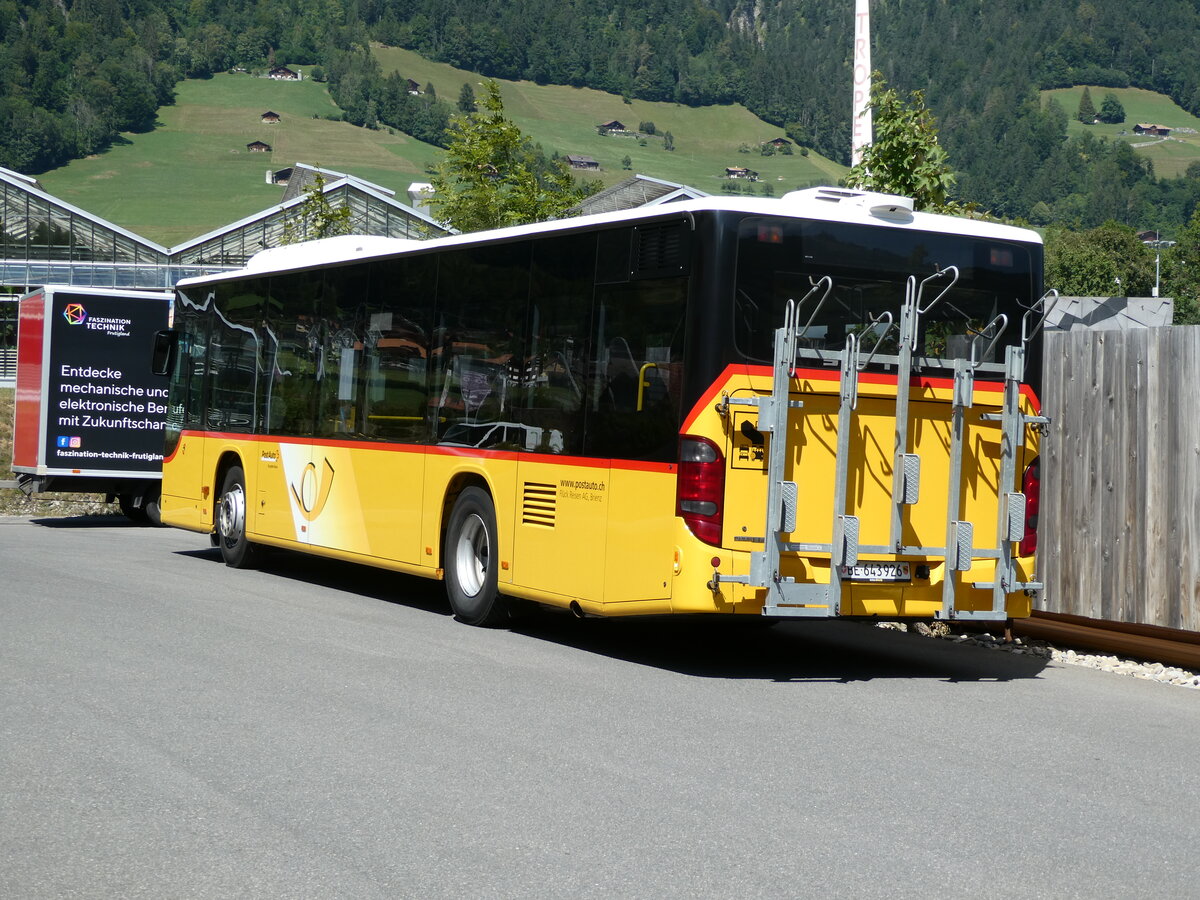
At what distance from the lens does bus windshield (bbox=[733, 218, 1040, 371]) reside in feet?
32.1

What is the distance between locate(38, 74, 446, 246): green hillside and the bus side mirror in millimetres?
108984

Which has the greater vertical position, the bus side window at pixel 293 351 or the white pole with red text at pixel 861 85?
the white pole with red text at pixel 861 85

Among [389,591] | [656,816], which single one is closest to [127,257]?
[389,591]

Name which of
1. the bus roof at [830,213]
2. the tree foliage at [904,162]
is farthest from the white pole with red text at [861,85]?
the bus roof at [830,213]

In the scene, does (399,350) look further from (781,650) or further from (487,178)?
(487,178)

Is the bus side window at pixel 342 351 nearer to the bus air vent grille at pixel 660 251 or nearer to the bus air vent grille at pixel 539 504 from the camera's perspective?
the bus air vent grille at pixel 539 504

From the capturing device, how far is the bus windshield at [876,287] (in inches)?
385

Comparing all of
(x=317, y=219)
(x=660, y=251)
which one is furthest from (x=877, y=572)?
(x=317, y=219)

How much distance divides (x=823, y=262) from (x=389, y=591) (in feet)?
21.9

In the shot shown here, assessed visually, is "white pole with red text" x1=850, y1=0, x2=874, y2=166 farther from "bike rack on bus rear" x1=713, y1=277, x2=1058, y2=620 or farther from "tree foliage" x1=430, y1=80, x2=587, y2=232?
"tree foliage" x1=430, y1=80, x2=587, y2=232

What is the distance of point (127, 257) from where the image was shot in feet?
212

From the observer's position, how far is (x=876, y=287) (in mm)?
10203

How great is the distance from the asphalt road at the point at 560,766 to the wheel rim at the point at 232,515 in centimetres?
436

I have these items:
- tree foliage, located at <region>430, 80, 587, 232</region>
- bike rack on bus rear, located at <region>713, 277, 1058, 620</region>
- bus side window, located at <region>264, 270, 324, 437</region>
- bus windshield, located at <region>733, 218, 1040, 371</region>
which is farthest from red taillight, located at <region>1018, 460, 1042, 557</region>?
tree foliage, located at <region>430, 80, 587, 232</region>
